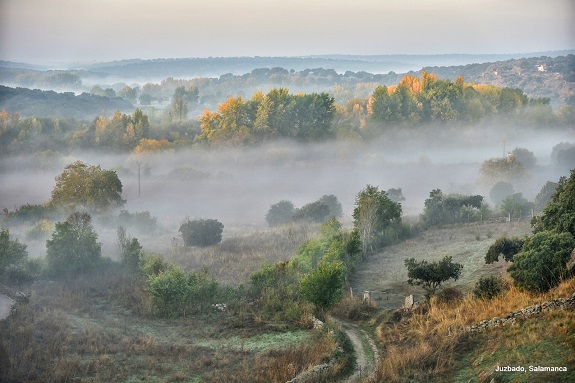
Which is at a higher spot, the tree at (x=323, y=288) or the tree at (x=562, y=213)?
the tree at (x=562, y=213)

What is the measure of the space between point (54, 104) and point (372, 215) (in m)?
108

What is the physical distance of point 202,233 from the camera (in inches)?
2028

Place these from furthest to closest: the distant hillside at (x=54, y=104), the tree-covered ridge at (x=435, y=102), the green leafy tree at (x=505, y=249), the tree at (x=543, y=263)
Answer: the tree-covered ridge at (x=435, y=102)
the distant hillside at (x=54, y=104)
the green leafy tree at (x=505, y=249)
the tree at (x=543, y=263)

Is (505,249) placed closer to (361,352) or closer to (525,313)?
(525,313)

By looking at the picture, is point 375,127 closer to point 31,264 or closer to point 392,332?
point 31,264

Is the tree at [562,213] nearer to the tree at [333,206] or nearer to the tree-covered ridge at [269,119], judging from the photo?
the tree at [333,206]

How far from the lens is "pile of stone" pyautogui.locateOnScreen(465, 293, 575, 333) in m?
21.0

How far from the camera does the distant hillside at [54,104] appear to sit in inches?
4641

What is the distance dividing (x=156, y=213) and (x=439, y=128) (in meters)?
A: 67.7

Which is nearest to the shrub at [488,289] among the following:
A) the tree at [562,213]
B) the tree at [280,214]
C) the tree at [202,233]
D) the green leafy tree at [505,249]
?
the tree at [562,213]

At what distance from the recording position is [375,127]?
116 m

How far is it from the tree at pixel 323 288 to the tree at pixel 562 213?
9.99 meters

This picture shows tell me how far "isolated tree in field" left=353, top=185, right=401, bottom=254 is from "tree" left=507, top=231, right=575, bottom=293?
18.9m

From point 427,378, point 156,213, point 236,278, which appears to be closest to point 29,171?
point 156,213
